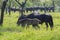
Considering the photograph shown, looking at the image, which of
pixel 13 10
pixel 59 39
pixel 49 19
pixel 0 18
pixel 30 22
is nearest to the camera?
pixel 59 39

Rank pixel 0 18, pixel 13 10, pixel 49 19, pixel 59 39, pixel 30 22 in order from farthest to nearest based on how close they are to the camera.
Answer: pixel 13 10 → pixel 0 18 → pixel 49 19 → pixel 30 22 → pixel 59 39

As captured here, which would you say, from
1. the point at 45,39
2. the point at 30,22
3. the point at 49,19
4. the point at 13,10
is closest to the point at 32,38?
the point at 45,39

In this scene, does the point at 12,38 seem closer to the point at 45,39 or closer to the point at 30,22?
the point at 45,39

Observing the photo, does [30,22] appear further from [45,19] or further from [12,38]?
[12,38]

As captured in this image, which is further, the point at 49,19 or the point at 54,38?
the point at 49,19

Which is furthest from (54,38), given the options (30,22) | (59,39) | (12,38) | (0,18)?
(0,18)

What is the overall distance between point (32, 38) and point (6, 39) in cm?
129

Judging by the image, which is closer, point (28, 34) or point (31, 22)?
point (28, 34)

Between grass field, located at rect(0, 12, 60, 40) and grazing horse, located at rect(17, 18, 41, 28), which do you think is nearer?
grass field, located at rect(0, 12, 60, 40)

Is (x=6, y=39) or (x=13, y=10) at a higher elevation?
(x=6, y=39)

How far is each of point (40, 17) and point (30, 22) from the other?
6.74 ft

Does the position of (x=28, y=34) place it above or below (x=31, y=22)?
above

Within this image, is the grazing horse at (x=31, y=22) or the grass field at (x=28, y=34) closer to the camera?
the grass field at (x=28, y=34)

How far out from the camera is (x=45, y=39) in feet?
37.5
